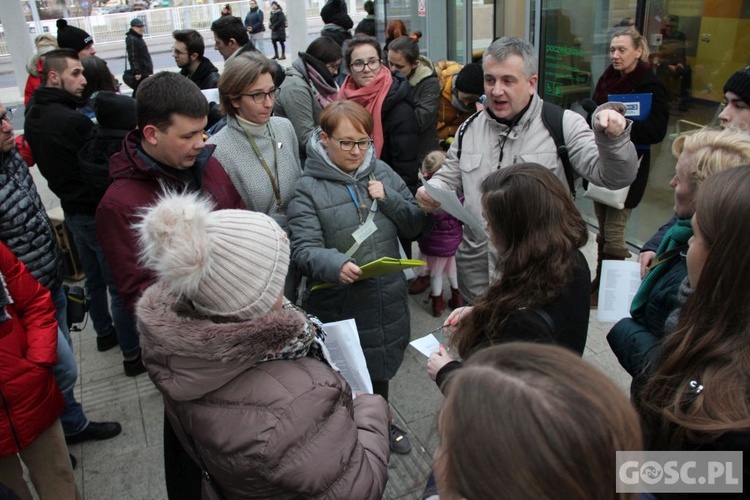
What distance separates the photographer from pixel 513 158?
8.98 feet

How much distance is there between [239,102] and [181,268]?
1825 mm

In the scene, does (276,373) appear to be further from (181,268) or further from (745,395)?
(745,395)

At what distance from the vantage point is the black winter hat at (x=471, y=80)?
4.91 metres

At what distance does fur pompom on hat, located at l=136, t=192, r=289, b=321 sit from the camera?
54.7 inches

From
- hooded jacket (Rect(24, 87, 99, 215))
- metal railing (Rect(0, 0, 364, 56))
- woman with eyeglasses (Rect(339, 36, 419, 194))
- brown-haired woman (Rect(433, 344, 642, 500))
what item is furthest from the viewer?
metal railing (Rect(0, 0, 364, 56))

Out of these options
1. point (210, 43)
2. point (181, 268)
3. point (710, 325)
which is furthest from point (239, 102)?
point (210, 43)

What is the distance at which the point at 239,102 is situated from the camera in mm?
2984

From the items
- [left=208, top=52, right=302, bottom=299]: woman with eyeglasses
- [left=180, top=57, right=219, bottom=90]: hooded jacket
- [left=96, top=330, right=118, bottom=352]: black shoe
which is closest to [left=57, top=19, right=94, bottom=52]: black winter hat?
[left=180, top=57, right=219, bottom=90]: hooded jacket

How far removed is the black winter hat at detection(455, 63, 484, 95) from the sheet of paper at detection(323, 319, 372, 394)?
3347 millimetres

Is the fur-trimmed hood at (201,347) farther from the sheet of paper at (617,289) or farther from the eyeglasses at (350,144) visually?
the sheet of paper at (617,289)

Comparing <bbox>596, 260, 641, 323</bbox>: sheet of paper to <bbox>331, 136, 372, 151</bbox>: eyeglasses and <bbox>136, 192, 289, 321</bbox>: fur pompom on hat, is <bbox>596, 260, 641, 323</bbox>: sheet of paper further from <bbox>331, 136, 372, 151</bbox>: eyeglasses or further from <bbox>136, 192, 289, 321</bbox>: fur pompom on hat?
<bbox>136, 192, 289, 321</bbox>: fur pompom on hat

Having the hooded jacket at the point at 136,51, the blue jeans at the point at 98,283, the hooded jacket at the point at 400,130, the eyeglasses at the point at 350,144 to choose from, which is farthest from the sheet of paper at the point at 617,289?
the hooded jacket at the point at 136,51

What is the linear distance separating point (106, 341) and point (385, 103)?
2769 millimetres

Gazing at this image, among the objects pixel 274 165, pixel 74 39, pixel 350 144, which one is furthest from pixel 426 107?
pixel 74 39
